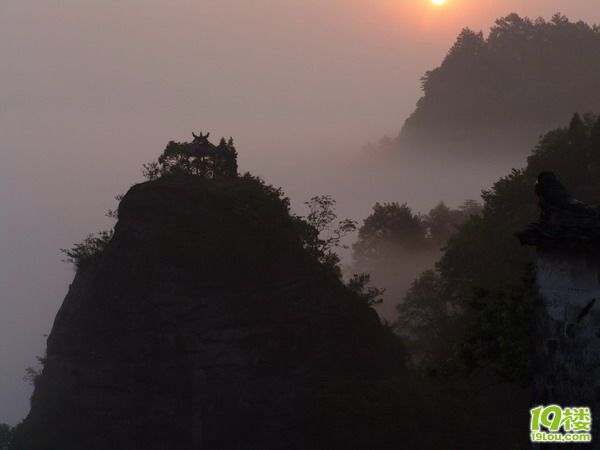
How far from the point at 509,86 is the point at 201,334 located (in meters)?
122

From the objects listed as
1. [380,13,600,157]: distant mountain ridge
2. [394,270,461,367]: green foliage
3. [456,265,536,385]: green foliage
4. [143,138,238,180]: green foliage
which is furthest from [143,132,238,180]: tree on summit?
[380,13,600,157]: distant mountain ridge

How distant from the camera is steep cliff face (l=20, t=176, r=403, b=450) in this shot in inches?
1746

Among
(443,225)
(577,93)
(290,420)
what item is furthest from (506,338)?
(577,93)

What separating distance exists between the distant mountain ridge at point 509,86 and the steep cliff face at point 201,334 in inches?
4169

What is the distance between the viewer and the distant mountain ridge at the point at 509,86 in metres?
145

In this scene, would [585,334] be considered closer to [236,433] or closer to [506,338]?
[506,338]

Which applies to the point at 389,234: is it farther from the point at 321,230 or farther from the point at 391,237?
the point at 321,230

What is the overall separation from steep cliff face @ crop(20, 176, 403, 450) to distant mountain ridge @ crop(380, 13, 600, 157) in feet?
347

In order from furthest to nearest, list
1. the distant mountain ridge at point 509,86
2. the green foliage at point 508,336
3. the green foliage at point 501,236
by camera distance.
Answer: the distant mountain ridge at point 509,86 < the green foliage at point 501,236 < the green foliage at point 508,336

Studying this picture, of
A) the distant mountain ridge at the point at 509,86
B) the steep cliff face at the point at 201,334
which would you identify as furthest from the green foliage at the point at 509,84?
the steep cliff face at the point at 201,334

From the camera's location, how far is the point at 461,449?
132 feet

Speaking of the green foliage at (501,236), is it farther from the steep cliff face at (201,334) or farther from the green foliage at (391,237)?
the green foliage at (391,237)

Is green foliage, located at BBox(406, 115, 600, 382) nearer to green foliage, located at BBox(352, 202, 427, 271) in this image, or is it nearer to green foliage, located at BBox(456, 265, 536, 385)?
green foliage, located at BBox(456, 265, 536, 385)

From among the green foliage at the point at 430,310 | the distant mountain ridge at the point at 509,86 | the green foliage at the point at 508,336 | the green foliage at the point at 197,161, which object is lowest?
the green foliage at the point at 508,336
